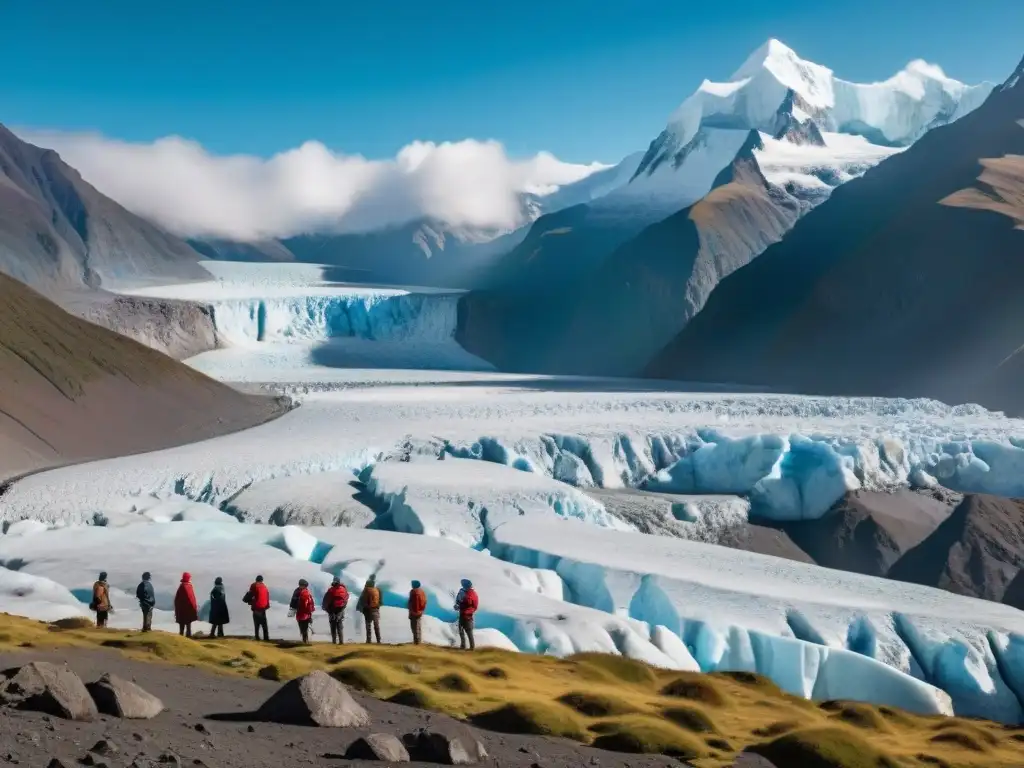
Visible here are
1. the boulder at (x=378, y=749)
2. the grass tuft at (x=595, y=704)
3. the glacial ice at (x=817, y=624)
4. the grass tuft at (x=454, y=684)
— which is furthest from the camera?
the glacial ice at (x=817, y=624)

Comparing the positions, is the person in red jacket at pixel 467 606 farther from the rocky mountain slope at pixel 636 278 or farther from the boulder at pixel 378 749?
the rocky mountain slope at pixel 636 278

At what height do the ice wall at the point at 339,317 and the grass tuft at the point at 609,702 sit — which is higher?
the ice wall at the point at 339,317

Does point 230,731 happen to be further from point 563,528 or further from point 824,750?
point 563,528

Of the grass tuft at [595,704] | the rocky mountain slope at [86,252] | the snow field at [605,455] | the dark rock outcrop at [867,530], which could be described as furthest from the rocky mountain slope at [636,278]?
the grass tuft at [595,704]

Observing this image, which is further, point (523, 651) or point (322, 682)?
point (523, 651)

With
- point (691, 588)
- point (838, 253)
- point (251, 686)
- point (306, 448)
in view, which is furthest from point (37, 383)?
point (838, 253)

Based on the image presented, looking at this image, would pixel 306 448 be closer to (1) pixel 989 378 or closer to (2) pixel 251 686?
(2) pixel 251 686
